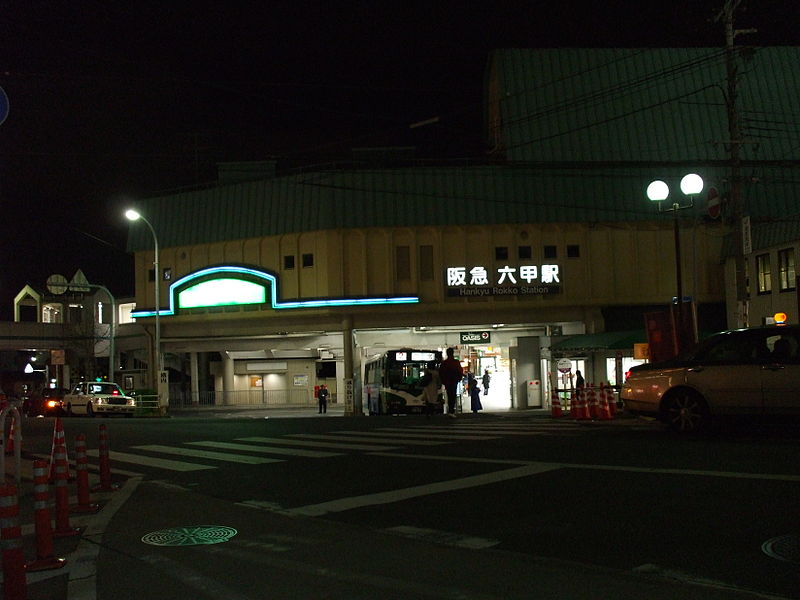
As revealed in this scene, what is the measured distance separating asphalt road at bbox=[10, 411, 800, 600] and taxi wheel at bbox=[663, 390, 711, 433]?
1.27 ft

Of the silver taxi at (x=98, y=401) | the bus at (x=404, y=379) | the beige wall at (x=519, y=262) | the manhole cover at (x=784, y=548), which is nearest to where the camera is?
the manhole cover at (x=784, y=548)

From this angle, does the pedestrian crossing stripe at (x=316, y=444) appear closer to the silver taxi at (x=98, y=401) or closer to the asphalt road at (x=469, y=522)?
the asphalt road at (x=469, y=522)

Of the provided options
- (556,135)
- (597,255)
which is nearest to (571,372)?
(597,255)

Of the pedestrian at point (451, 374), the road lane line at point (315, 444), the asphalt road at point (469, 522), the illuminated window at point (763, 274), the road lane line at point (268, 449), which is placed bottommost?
the asphalt road at point (469, 522)

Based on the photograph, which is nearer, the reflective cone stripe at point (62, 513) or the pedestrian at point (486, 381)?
the reflective cone stripe at point (62, 513)

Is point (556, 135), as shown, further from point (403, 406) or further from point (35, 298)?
point (35, 298)

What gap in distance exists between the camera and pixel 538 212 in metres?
38.8

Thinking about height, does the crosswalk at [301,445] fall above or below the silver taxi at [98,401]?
below

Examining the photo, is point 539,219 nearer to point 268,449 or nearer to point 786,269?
point 786,269

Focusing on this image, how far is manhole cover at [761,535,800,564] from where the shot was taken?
20.1 ft

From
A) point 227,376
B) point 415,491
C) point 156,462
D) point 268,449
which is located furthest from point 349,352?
point 415,491

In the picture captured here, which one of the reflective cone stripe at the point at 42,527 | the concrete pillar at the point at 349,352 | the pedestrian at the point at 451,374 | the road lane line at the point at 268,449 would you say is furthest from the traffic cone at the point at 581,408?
the concrete pillar at the point at 349,352

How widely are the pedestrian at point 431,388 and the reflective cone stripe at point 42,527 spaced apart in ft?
84.6

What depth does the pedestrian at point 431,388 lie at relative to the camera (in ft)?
108
